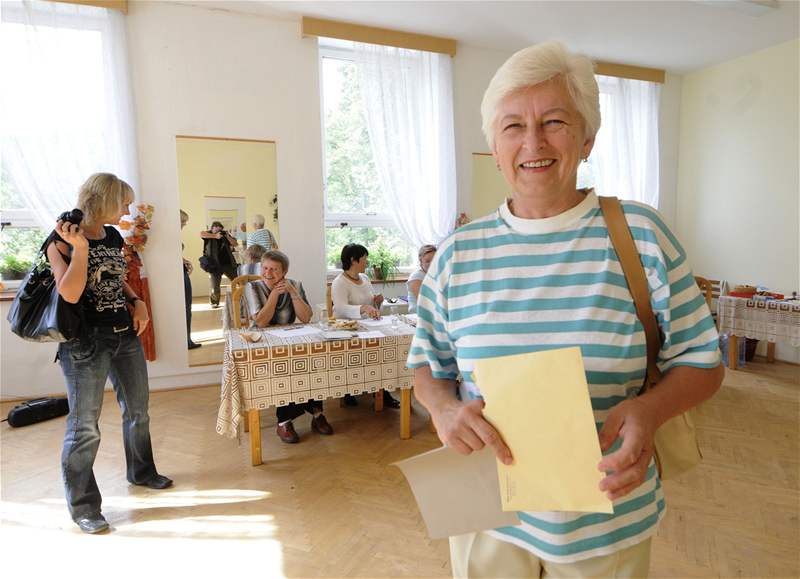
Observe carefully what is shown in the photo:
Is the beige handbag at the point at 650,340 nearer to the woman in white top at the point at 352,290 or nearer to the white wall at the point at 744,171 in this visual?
the woman in white top at the point at 352,290

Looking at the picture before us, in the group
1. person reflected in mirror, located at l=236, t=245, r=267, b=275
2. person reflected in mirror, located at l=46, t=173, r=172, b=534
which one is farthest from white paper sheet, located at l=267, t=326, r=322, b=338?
person reflected in mirror, located at l=236, t=245, r=267, b=275

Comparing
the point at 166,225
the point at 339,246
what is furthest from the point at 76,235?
the point at 339,246

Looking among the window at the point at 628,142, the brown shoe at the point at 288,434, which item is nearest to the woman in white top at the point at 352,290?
the brown shoe at the point at 288,434

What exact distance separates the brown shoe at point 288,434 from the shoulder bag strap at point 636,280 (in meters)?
2.81

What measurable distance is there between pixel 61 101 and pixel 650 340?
486 centimetres

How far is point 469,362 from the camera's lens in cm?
90

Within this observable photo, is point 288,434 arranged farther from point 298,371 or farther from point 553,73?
point 553,73

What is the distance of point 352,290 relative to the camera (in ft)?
13.1

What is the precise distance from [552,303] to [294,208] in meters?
4.31

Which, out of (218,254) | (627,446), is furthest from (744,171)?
(627,446)

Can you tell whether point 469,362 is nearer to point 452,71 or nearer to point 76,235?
point 76,235

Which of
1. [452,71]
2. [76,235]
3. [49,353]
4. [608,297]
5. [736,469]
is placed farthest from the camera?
[452,71]

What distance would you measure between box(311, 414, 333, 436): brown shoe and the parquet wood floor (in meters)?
0.08

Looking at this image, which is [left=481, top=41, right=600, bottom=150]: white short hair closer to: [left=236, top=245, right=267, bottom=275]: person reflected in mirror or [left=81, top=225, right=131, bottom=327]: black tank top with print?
[left=81, top=225, right=131, bottom=327]: black tank top with print
